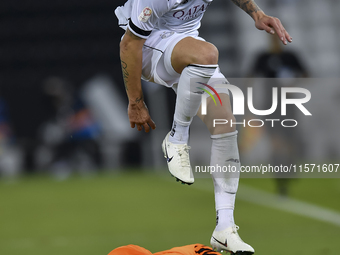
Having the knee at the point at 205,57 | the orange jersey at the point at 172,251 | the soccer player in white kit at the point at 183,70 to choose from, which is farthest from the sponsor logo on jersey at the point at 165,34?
the orange jersey at the point at 172,251

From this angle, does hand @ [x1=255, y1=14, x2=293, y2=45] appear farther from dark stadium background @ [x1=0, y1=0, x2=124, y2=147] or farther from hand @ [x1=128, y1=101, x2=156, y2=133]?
dark stadium background @ [x1=0, y1=0, x2=124, y2=147]

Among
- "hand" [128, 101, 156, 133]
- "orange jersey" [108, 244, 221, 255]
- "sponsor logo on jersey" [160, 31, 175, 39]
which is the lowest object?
"orange jersey" [108, 244, 221, 255]

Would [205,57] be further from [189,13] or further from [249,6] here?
[249,6]

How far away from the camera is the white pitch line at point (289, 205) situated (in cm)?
480

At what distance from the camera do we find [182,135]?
2559mm

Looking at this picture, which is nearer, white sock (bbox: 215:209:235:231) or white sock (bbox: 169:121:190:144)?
white sock (bbox: 215:209:235:231)

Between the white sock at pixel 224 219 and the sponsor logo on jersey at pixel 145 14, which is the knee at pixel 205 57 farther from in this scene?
Result: the white sock at pixel 224 219

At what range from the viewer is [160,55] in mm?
2479

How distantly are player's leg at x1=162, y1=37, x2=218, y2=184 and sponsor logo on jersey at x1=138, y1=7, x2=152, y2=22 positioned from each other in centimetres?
19

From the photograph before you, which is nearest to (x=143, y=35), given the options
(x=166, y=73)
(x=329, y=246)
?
(x=166, y=73)

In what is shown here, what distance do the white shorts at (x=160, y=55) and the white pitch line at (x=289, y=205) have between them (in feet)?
8.29

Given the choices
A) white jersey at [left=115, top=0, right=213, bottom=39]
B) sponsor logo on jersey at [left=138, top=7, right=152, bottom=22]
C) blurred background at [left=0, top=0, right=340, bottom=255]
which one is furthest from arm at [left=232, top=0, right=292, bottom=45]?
blurred background at [left=0, top=0, right=340, bottom=255]

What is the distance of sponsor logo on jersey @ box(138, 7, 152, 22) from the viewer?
2295 millimetres

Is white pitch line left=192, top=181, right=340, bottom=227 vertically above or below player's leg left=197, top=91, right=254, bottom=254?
below
